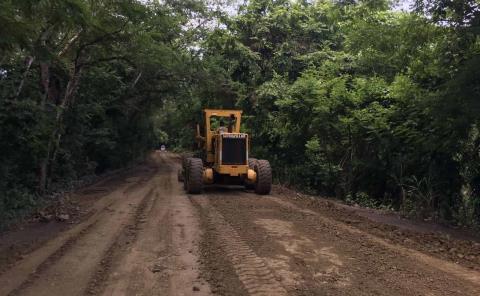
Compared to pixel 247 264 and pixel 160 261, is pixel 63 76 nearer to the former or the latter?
pixel 160 261

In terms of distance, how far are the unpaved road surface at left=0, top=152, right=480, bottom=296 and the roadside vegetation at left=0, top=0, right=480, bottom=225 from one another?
297cm

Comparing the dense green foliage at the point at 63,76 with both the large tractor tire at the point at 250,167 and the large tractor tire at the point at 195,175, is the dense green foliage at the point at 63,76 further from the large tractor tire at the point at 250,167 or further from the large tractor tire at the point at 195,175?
the large tractor tire at the point at 250,167

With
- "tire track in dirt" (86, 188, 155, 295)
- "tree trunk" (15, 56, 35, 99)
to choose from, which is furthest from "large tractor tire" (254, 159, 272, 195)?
"tree trunk" (15, 56, 35, 99)

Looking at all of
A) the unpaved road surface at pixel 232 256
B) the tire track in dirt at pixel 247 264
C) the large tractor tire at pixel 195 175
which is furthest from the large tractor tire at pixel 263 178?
the tire track in dirt at pixel 247 264

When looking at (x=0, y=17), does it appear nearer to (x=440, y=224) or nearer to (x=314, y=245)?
(x=314, y=245)

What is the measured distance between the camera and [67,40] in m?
16.4

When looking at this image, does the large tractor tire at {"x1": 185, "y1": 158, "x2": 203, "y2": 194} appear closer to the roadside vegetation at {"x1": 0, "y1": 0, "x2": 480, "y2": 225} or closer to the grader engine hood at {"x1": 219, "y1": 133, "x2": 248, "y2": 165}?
the grader engine hood at {"x1": 219, "y1": 133, "x2": 248, "y2": 165}

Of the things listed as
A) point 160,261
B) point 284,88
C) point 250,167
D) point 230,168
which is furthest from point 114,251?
point 284,88

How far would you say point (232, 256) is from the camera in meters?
7.84

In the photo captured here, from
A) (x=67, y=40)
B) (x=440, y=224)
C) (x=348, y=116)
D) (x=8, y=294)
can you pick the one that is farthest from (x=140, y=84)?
(x=8, y=294)

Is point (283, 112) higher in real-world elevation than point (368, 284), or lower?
higher

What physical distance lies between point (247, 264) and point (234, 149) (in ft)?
31.1

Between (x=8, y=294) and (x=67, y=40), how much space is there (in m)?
11.9

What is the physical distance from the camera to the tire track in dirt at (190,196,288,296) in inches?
245
